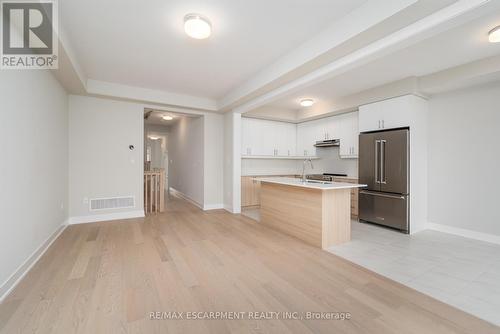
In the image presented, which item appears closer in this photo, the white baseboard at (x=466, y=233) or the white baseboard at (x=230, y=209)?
the white baseboard at (x=466, y=233)

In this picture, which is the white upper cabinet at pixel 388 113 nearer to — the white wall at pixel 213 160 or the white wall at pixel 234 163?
the white wall at pixel 234 163

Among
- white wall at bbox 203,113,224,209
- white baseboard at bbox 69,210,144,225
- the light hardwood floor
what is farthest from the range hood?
white baseboard at bbox 69,210,144,225

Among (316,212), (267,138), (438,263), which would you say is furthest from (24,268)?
(267,138)

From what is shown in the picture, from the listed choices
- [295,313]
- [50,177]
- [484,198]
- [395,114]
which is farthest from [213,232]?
[484,198]

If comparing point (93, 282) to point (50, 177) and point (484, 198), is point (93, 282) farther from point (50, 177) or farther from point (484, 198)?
point (484, 198)

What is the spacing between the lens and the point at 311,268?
250 centimetres

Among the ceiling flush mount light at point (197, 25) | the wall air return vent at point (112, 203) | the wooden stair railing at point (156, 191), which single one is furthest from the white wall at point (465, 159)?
the wall air return vent at point (112, 203)

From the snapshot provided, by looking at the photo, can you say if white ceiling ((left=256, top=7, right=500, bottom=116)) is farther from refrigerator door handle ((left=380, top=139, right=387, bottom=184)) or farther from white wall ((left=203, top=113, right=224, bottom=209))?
white wall ((left=203, top=113, right=224, bottom=209))

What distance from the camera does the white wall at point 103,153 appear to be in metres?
4.27

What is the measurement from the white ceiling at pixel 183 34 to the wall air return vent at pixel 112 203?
7.85 ft

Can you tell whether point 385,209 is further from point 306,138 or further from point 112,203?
point 112,203

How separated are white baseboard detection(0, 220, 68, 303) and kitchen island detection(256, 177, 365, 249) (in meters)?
3.28

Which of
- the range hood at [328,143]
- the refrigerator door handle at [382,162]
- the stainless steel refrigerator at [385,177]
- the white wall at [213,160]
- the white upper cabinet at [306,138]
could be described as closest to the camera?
the stainless steel refrigerator at [385,177]

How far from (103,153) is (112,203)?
1.05m
